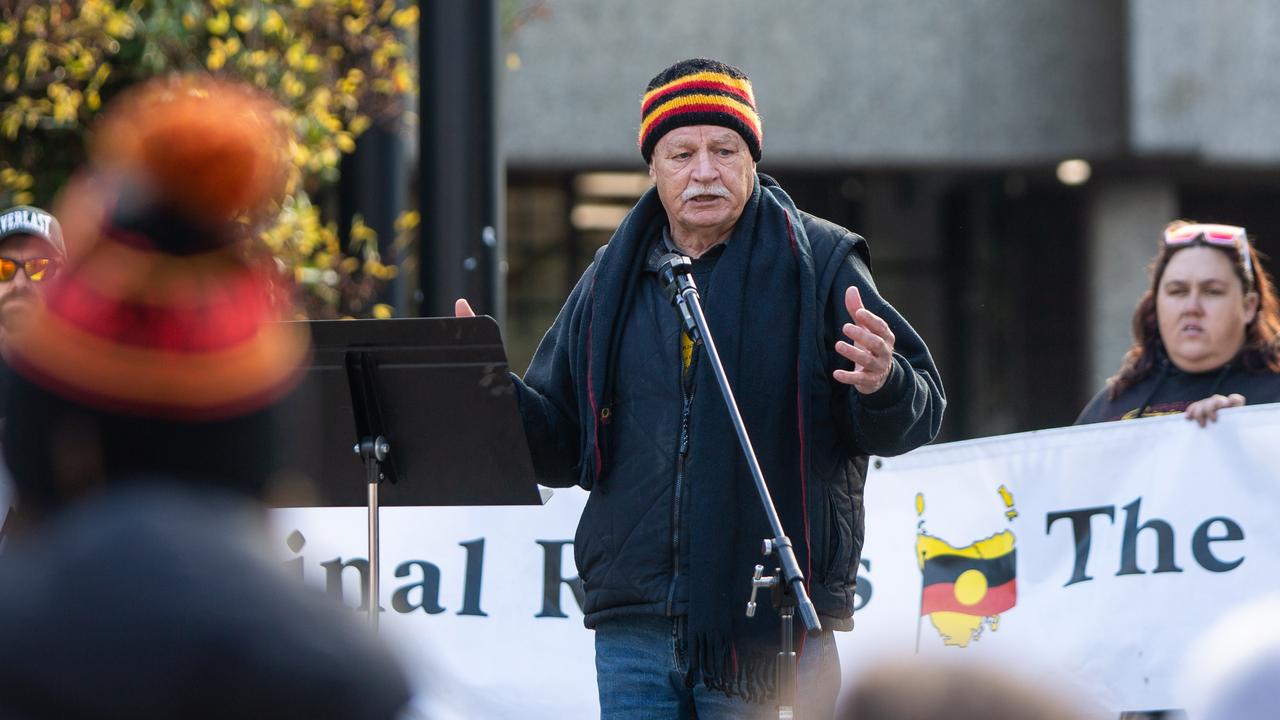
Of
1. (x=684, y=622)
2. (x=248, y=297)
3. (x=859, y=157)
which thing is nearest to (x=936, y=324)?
(x=859, y=157)

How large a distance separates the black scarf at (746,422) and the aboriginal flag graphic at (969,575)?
7.44 feet

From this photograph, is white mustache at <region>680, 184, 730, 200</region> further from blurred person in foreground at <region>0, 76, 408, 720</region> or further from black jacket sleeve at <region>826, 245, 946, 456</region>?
blurred person in foreground at <region>0, 76, 408, 720</region>

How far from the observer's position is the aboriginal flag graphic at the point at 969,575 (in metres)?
5.86

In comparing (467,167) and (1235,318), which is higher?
(467,167)

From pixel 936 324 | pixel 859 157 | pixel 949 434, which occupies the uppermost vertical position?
pixel 859 157

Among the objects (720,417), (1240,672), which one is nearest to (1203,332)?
(720,417)


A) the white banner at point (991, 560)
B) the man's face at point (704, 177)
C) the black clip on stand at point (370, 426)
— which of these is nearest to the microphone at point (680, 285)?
the man's face at point (704, 177)

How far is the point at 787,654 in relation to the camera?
3.61 meters

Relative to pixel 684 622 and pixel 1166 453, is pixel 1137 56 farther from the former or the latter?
pixel 684 622

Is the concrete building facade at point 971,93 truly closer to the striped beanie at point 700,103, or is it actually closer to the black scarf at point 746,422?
the striped beanie at point 700,103

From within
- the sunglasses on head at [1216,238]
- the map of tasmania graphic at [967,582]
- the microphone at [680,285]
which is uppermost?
the sunglasses on head at [1216,238]

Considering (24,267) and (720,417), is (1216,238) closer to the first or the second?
(720,417)

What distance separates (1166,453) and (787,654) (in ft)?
8.41

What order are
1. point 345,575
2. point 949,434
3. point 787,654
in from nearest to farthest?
point 787,654 < point 345,575 < point 949,434
